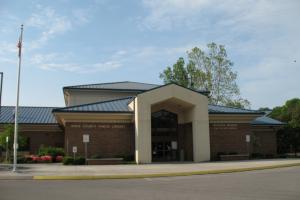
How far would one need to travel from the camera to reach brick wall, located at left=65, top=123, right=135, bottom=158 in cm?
3512

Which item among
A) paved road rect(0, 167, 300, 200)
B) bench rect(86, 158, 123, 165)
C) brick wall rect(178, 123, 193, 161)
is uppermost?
brick wall rect(178, 123, 193, 161)

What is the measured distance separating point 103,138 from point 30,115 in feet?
44.7

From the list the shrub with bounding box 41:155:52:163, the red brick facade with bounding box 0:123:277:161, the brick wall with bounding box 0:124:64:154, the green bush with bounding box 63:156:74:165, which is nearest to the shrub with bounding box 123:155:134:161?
the red brick facade with bounding box 0:123:277:161

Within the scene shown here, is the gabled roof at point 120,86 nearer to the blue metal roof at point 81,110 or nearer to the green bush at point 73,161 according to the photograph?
the blue metal roof at point 81,110

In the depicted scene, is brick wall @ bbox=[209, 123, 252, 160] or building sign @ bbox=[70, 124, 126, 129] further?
brick wall @ bbox=[209, 123, 252, 160]

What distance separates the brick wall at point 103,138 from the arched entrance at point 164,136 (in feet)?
8.77

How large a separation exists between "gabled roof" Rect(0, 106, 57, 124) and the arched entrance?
11895 millimetres

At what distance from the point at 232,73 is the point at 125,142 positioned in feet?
91.1

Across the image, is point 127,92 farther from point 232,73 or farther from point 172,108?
point 232,73

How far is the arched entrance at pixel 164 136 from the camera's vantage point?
38.1m

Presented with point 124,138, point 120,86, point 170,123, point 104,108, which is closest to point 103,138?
point 124,138

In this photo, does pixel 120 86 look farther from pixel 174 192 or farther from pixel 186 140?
pixel 174 192

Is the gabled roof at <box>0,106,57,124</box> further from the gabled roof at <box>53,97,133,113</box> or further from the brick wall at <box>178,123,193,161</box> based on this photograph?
the brick wall at <box>178,123,193,161</box>

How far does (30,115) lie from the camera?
149 feet
